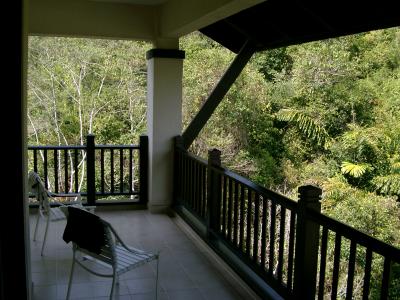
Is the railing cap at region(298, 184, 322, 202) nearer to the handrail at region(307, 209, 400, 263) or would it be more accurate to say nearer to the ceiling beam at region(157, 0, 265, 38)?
the handrail at region(307, 209, 400, 263)

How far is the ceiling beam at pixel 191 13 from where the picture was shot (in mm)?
3635

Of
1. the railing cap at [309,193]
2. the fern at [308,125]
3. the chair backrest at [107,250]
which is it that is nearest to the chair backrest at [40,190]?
the chair backrest at [107,250]

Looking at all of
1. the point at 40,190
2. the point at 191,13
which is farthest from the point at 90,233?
the point at 191,13

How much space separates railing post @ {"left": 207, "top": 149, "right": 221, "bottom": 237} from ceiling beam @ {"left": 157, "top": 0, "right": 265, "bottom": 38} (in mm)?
1278

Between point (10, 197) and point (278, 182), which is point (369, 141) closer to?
point (278, 182)

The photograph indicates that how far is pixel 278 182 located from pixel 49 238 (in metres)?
7.74

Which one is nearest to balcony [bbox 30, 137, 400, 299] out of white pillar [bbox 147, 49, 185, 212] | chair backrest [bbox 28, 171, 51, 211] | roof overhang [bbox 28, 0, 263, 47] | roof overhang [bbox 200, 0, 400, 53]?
white pillar [bbox 147, 49, 185, 212]

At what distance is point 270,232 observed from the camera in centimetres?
332

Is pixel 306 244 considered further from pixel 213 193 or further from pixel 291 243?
pixel 213 193

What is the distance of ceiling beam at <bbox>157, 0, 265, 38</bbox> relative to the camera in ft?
11.9

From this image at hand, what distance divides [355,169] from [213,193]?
6129 millimetres

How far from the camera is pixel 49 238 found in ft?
15.8

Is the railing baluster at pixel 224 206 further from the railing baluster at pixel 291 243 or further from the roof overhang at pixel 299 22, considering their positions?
the roof overhang at pixel 299 22

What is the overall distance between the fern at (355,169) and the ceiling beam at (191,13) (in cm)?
577
